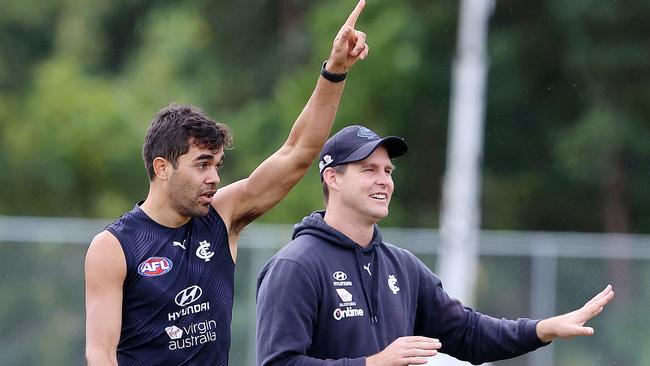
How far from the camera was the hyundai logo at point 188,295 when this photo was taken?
19.4 feet

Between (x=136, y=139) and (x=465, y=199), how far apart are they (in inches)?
270

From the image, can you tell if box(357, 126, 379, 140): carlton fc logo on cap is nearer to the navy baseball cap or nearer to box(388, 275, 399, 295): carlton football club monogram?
the navy baseball cap

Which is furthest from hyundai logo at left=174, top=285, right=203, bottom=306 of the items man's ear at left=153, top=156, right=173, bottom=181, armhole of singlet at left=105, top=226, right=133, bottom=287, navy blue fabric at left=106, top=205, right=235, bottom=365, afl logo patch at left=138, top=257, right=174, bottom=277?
man's ear at left=153, top=156, right=173, bottom=181

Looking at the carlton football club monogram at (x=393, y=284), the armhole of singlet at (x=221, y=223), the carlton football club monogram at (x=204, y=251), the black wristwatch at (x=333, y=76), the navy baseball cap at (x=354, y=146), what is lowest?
the carlton football club monogram at (x=393, y=284)

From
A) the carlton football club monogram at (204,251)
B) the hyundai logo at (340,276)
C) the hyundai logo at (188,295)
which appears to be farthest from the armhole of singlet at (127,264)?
the hyundai logo at (340,276)

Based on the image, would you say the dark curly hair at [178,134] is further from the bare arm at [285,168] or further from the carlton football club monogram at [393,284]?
the carlton football club monogram at [393,284]

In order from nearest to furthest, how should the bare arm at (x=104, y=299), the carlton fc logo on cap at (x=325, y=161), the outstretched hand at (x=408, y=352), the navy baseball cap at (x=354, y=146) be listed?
the outstretched hand at (x=408, y=352)
the bare arm at (x=104, y=299)
the navy baseball cap at (x=354, y=146)
the carlton fc logo on cap at (x=325, y=161)

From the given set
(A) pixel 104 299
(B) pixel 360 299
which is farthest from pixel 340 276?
(A) pixel 104 299

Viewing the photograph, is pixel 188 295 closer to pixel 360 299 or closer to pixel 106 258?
pixel 106 258

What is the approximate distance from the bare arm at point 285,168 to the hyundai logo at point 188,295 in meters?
0.40

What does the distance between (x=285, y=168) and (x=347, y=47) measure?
25.7 inches

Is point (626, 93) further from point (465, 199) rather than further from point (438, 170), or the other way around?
point (465, 199)

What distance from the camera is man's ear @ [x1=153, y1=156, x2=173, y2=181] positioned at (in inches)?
239

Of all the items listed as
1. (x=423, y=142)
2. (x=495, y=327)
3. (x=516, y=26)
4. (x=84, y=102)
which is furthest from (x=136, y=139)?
(x=495, y=327)
